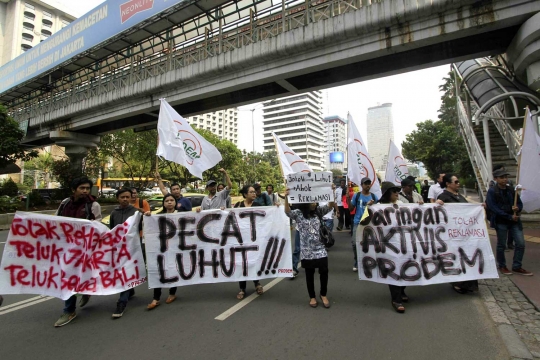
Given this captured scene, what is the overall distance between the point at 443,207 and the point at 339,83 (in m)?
10.3

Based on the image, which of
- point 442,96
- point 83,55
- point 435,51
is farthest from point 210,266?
point 442,96

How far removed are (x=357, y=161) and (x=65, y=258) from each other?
182 inches

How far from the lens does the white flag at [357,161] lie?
16.5ft

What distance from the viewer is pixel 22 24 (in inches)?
2569

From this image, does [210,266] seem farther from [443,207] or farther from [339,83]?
[339,83]

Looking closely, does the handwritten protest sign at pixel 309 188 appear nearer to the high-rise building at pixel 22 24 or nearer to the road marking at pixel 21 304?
the road marking at pixel 21 304

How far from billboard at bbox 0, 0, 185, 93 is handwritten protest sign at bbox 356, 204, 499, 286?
14.6 metres

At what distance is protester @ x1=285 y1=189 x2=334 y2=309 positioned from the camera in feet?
12.5

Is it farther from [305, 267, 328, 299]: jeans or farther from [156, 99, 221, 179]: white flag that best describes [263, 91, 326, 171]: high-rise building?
[305, 267, 328, 299]: jeans

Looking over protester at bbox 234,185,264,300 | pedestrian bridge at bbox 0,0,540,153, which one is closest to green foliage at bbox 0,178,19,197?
pedestrian bridge at bbox 0,0,540,153

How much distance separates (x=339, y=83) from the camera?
13.4 m

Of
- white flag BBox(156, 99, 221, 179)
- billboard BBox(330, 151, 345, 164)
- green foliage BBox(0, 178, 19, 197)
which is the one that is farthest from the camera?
billboard BBox(330, 151, 345, 164)

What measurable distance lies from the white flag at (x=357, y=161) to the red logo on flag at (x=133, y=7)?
14661mm

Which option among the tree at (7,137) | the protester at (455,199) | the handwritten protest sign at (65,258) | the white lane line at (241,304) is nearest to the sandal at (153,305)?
the handwritten protest sign at (65,258)
